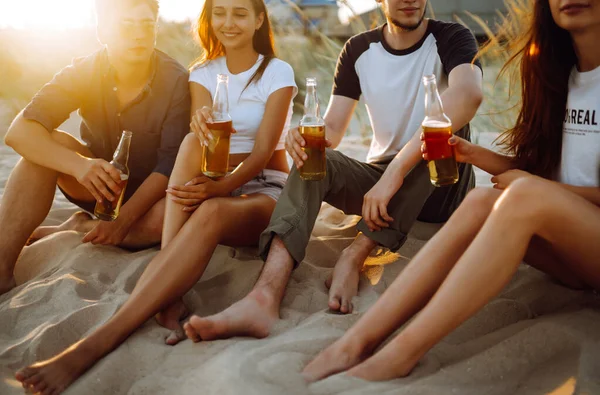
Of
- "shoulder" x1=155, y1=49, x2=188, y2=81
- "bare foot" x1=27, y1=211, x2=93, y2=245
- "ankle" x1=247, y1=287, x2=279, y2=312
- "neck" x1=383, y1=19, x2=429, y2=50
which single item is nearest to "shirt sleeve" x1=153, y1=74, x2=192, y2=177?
"shoulder" x1=155, y1=49, x2=188, y2=81

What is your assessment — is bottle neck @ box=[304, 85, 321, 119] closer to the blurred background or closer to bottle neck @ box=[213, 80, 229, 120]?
bottle neck @ box=[213, 80, 229, 120]

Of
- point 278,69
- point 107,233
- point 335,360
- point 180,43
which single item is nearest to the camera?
point 335,360

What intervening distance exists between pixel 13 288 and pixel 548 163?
2.60m

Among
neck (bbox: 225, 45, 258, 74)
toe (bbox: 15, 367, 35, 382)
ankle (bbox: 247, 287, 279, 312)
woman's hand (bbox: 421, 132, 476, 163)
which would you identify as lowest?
toe (bbox: 15, 367, 35, 382)

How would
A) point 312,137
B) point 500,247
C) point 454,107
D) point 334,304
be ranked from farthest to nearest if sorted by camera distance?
point 454,107
point 312,137
point 334,304
point 500,247

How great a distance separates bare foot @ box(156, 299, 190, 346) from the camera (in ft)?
9.11

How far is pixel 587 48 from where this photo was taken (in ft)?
8.70

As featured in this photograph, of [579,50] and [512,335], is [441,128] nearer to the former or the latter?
[579,50]

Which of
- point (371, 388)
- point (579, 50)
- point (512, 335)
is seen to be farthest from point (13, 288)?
point (579, 50)

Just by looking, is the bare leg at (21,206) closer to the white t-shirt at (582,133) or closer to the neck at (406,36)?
the neck at (406,36)

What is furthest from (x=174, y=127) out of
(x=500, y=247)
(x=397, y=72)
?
(x=500, y=247)

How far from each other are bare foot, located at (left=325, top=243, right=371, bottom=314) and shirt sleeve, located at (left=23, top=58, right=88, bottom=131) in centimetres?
170

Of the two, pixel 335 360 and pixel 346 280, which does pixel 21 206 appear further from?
pixel 335 360

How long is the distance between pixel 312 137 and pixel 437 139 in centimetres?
61
